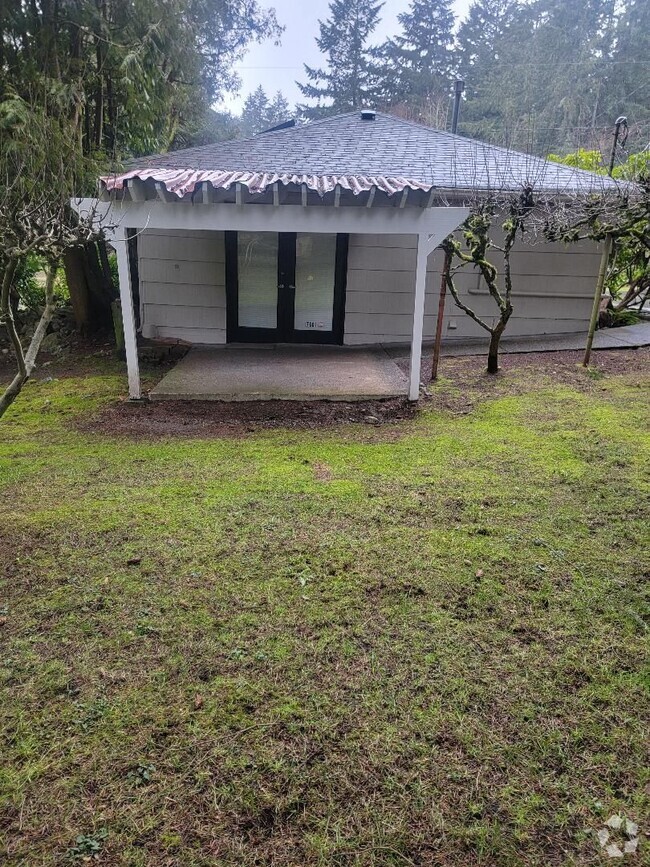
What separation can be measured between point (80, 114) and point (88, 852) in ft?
28.8

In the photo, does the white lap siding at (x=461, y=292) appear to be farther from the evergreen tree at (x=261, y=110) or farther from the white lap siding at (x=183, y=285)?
the evergreen tree at (x=261, y=110)

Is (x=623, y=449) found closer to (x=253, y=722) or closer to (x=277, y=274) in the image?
(x=253, y=722)

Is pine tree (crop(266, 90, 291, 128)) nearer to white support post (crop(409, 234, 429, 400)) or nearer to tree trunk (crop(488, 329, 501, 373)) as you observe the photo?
tree trunk (crop(488, 329, 501, 373))

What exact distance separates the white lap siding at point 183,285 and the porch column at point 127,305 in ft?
8.84

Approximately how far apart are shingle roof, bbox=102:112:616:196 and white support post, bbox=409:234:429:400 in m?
2.25

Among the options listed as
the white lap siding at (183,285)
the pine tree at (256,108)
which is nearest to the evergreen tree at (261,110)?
the pine tree at (256,108)

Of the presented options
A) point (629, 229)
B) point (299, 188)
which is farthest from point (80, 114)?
point (629, 229)

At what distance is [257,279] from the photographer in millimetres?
8773

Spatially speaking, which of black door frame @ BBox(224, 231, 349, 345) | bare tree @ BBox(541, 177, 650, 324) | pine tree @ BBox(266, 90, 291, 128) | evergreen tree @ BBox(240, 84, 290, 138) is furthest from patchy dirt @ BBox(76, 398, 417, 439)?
evergreen tree @ BBox(240, 84, 290, 138)

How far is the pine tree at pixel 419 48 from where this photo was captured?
33.5 m

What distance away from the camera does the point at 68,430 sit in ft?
18.6

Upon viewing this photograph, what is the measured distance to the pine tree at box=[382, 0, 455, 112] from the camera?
33.5 m

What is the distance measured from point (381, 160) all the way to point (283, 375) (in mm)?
4236

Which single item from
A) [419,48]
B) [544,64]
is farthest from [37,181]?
[419,48]
